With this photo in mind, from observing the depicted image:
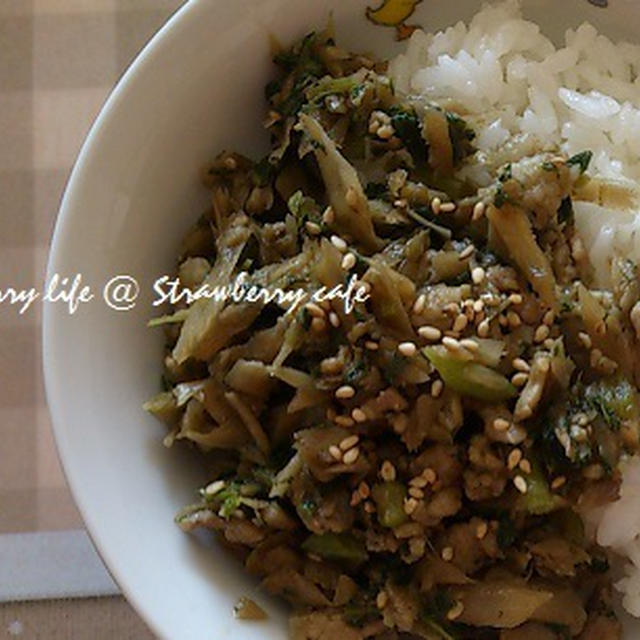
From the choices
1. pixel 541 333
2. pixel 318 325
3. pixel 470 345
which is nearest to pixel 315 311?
pixel 318 325

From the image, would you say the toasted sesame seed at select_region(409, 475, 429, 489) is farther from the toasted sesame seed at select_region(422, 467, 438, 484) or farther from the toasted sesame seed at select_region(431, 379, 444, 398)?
the toasted sesame seed at select_region(431, 379, 444, 398)

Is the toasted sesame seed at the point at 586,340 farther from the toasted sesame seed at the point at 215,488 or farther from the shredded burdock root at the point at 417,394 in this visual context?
the toasted sesame seed at the point at 215,488

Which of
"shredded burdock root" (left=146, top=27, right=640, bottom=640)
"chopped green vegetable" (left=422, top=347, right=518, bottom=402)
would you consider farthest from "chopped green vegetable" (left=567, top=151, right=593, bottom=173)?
"chopped green vegetable" (left=422, top=347, right=518, bottom=402)

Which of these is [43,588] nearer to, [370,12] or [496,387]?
[496,387]

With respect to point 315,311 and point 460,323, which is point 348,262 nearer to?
point 315,311

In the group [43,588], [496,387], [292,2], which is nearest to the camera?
[496,387]

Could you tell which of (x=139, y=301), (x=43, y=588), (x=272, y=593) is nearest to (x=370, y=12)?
(x=139, y=301)

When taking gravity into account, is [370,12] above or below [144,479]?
above

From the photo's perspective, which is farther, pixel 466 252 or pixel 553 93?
pixel 553 93
